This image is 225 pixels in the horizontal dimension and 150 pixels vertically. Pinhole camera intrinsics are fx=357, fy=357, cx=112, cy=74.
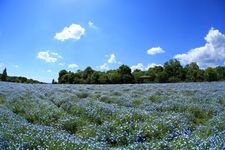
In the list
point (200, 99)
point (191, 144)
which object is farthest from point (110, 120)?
point (200, 99)

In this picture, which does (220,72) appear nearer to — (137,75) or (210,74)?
(210,74)

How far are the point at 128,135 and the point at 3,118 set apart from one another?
15.0 ft

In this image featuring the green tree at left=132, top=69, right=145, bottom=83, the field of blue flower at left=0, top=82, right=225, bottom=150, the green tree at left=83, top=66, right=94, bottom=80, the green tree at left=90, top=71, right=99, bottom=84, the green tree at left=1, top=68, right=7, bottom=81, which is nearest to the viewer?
the field of blue flower at left=0, top=82, right=225, bottom=150

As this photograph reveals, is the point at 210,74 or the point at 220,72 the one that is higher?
the point at 220,72

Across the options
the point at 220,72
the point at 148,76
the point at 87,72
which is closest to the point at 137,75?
the point at 148,76

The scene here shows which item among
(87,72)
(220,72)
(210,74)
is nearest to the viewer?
(210,74)

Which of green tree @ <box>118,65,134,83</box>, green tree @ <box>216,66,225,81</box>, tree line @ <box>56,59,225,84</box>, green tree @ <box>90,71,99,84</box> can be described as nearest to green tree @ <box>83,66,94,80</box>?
tree line @ <box>56,59,225,84</box>

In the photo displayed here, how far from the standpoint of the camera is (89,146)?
8531 millimetres

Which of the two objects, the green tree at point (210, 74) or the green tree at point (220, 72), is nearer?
the green tree at point (210, 74)

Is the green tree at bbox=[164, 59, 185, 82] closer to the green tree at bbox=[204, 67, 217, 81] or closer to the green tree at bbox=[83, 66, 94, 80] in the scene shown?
the green tree at bbox=[204, 67, 217, 81]

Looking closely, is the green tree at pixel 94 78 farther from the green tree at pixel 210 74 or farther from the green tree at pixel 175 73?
the green tree at pixel 210 74

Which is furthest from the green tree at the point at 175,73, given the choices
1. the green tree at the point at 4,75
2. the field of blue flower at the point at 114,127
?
the field of blue flower at the point at 114,127

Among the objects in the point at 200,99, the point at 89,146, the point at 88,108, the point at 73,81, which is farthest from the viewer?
the point at 73,81

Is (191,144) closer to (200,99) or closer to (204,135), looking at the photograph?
(204,135)
